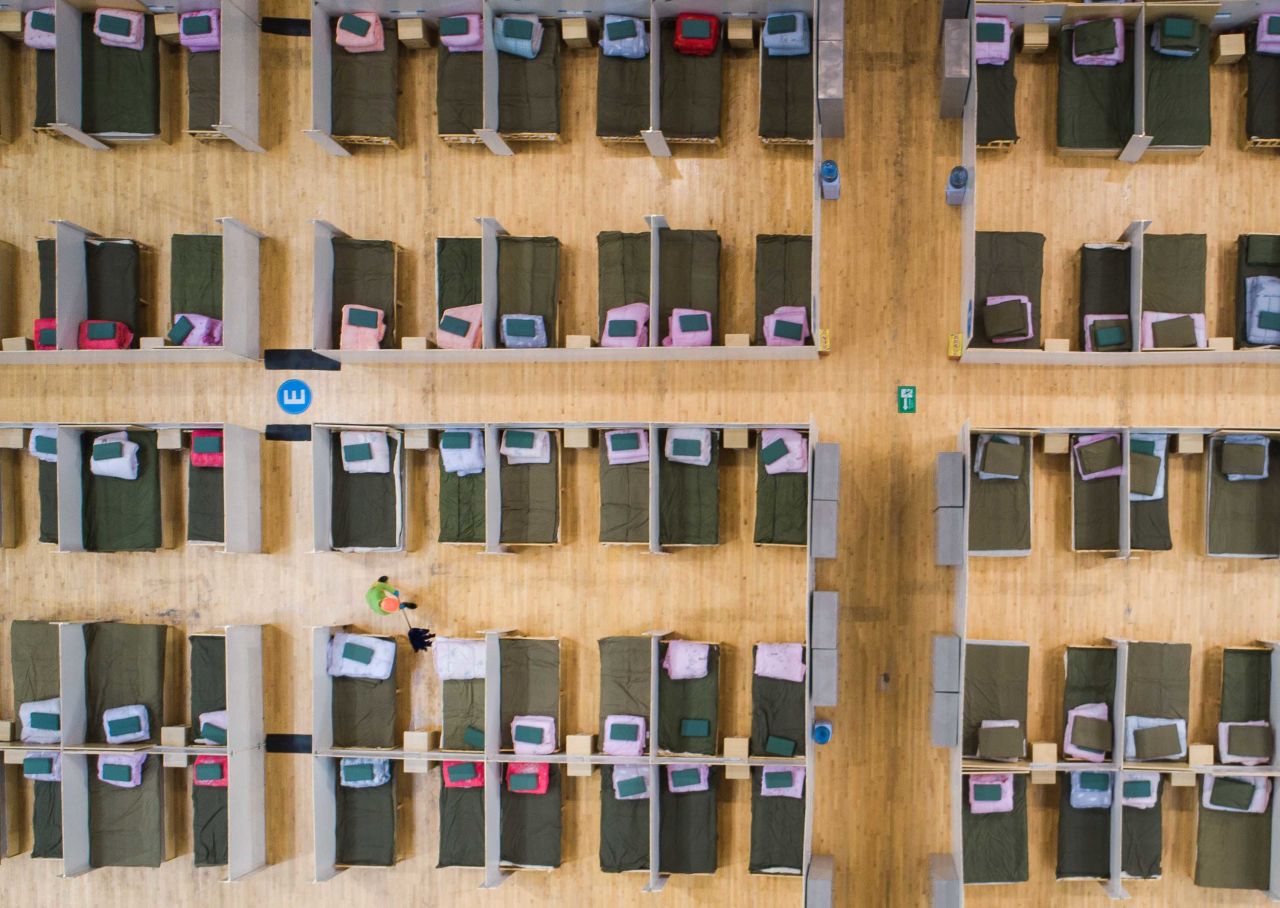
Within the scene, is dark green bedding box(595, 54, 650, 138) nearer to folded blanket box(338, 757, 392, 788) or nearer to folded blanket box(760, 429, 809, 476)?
folded blanket box(760, 429, 809, 476)

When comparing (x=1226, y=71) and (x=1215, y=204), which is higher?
(x=1226, y=71)

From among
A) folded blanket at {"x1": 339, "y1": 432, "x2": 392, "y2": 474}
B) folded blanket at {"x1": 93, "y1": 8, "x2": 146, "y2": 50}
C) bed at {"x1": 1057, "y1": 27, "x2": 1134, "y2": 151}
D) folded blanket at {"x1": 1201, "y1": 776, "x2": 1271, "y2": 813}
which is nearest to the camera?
folded blanket at {"x1": 1201, "y1": 776, "x2": 1271, "y2": 813}

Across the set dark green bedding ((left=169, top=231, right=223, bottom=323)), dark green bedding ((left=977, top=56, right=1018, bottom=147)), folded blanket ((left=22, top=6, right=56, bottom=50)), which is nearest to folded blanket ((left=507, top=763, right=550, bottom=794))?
dark green bedding ((left=169, top=231, right=223, bottom=323))

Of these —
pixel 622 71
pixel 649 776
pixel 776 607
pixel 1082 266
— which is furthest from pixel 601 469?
pixel 1082 266

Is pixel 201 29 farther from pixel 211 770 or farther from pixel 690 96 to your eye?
pixel 211 770

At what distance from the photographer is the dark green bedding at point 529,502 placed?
5.41 meters

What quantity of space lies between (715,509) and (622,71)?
2982mm

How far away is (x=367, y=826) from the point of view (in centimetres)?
548

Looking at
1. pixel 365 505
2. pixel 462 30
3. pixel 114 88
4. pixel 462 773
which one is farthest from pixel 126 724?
pixel 462 30

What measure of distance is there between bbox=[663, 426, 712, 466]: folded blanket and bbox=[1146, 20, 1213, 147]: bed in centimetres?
345

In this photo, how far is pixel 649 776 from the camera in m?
5.30

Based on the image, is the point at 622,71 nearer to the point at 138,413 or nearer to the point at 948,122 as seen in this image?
the point at 948,122

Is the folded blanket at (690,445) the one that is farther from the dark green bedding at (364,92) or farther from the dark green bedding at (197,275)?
the dark green bedding at (197,275)

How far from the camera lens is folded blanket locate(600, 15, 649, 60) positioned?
536cm
